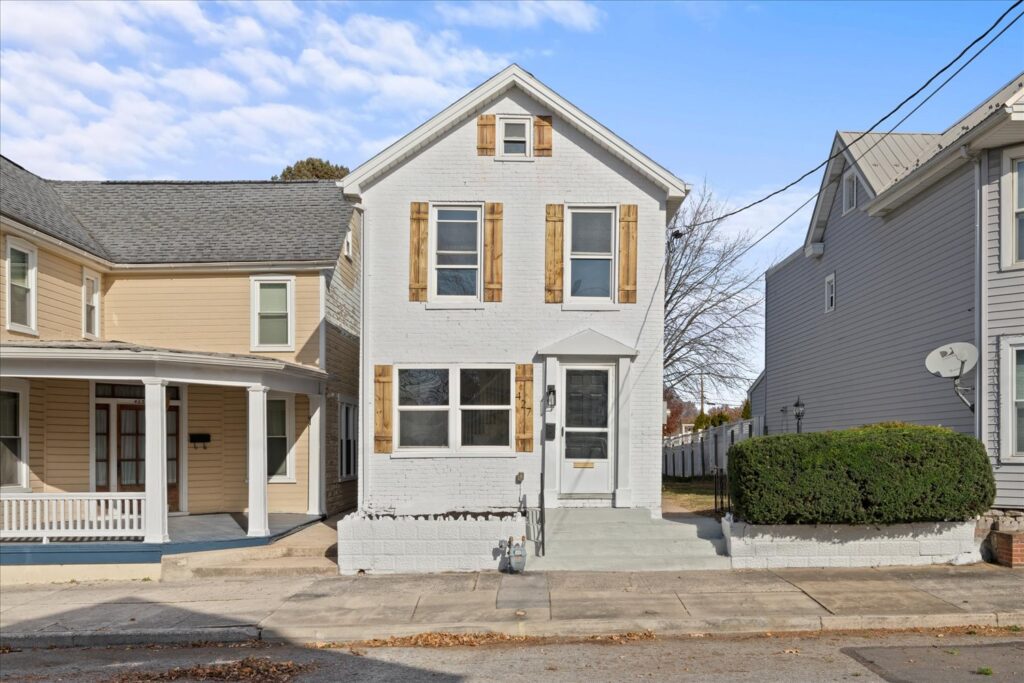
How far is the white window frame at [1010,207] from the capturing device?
12070 mm

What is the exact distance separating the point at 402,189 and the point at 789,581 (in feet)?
26.6

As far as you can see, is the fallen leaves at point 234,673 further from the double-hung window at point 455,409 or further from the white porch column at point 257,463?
the double-hung window at point 455,409

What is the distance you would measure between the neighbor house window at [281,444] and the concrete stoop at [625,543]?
20.7 ft

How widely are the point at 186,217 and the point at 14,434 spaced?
19.3 ft

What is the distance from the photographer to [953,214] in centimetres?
1350

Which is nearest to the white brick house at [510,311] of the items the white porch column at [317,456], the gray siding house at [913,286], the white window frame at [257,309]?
the white porch column at [317,456]

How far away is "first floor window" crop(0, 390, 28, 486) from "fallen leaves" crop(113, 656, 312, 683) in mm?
8109

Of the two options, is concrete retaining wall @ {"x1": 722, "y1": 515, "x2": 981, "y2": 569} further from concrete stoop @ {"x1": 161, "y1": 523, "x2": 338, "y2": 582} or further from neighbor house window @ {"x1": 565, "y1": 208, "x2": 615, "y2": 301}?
concrete stoop @ {"x1": 161, "y1": 523, "x2": 338, "y2": 582}

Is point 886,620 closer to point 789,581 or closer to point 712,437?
point 789,581

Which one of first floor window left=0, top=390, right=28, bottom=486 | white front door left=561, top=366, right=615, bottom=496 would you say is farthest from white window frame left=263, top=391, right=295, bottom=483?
white front door left=561, top=366, right=615, bottom=496

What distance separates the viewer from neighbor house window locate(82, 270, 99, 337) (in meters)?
16.2

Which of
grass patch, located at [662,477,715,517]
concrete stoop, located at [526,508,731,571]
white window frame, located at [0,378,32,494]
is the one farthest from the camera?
grass patch, located at [662,477,715,517]

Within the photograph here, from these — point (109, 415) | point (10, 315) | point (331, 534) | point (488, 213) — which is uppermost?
point (488, 213)

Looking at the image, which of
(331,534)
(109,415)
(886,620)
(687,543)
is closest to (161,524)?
(331,534)
